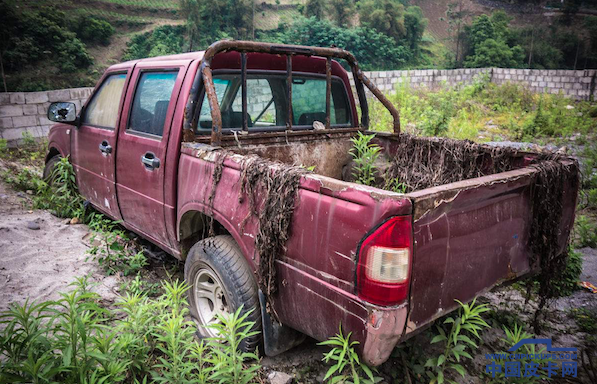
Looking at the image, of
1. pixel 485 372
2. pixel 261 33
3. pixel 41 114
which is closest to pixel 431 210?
pixel 485 372

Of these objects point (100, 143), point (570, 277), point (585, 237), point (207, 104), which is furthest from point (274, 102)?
point (585, 237)

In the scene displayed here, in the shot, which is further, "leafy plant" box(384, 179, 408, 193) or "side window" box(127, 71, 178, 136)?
"leafy plant" box(384, 179, 408, 193)

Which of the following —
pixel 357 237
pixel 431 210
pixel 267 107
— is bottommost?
pixel 357 237

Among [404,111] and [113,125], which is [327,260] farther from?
[404,111]

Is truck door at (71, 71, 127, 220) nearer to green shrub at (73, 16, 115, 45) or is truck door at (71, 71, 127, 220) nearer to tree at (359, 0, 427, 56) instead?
green shrub at (73, 16, 115, 45)

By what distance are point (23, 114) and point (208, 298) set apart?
10.8 m

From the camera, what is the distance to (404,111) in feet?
40.4

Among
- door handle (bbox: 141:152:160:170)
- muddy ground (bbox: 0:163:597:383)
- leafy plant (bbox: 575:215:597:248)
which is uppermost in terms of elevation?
door handle (bbox: 141:152:160:170)

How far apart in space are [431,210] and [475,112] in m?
13.3

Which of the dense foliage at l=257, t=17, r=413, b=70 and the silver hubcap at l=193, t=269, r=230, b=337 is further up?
the dense foliage at l=257, t=17, r=413, b=70

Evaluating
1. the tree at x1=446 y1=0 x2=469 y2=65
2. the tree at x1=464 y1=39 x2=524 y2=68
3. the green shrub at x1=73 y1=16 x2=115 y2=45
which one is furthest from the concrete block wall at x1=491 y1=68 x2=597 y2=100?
the green shrub at x1=73 y1=16 x2=115 y2=45

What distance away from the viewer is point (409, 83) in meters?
17.3

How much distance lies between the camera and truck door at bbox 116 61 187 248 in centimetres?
315

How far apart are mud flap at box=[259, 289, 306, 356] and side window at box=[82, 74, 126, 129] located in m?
2.49
